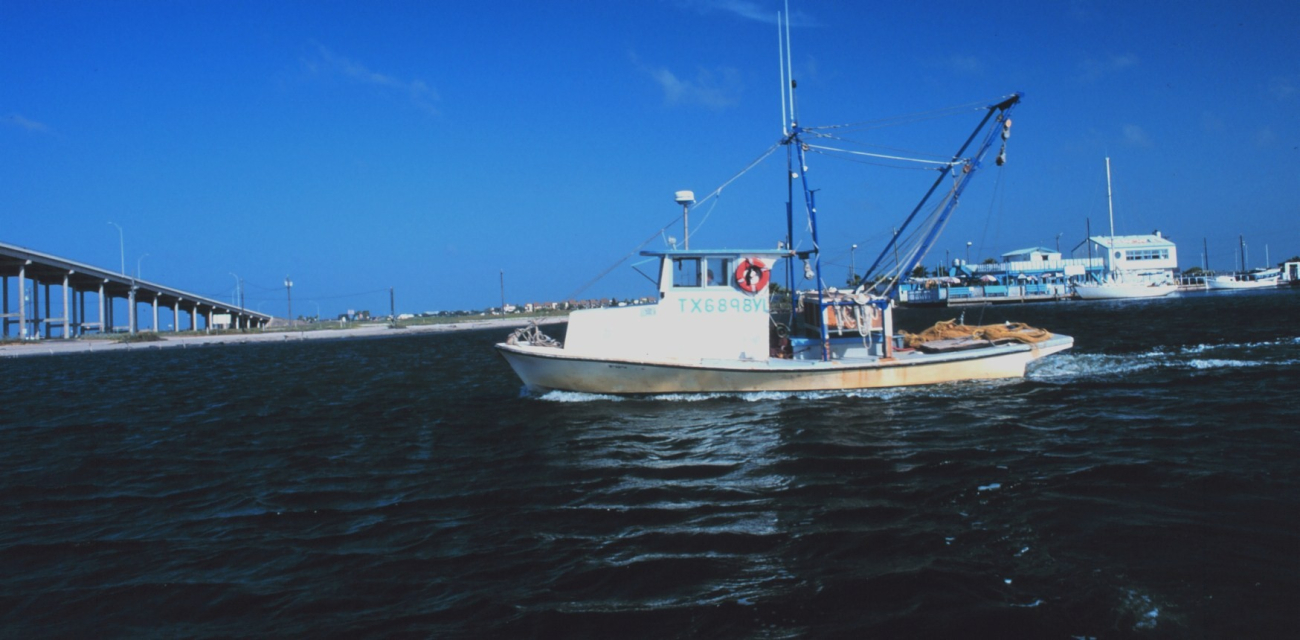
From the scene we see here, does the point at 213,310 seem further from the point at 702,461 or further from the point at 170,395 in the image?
the point at 702,461

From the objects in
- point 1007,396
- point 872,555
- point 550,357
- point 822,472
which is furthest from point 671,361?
point 872,555

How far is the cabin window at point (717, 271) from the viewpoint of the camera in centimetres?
1571

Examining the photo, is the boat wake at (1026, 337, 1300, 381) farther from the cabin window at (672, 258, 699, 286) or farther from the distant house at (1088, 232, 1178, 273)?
the distant house at (1088, 232, 1178, 273)

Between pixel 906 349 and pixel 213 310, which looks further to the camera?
pixel 213 310

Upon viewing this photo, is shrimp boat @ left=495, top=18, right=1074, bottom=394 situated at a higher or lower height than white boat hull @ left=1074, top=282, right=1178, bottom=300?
lower

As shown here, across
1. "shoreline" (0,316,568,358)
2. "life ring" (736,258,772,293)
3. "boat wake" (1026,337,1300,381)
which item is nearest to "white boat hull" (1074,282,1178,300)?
"shoreline" (0,316,568,358)

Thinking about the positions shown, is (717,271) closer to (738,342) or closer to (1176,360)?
(738,342)

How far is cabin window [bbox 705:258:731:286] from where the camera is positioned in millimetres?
15706

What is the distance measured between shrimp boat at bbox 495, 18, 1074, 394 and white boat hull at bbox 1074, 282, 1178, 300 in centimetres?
9339

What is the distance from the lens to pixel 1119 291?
94.0 metres

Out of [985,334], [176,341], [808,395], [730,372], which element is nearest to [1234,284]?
[985,334]

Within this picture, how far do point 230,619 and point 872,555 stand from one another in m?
5.40

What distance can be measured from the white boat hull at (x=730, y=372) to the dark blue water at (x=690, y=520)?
0.45 metres

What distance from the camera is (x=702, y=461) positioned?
33.2ft
